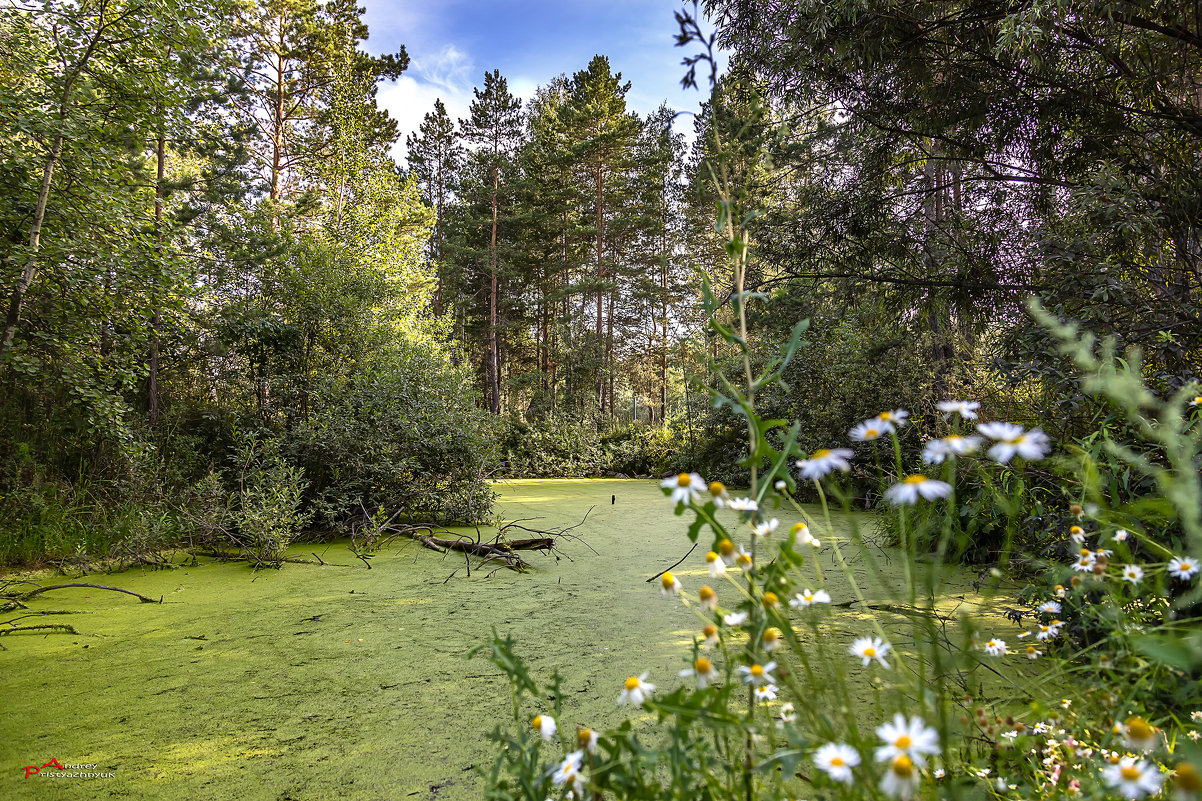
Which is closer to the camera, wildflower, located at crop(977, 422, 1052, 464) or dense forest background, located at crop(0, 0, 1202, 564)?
wildflower, located at crop(977, 422, 1052, 464)

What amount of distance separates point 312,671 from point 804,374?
5973 millimetres

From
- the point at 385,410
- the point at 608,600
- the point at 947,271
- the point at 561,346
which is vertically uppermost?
the point at 561,346

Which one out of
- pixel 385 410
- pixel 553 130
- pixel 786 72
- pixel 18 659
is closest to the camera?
pixel 18 659

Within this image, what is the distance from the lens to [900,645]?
1986mm

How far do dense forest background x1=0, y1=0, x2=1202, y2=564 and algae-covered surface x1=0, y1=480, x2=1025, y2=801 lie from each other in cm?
95

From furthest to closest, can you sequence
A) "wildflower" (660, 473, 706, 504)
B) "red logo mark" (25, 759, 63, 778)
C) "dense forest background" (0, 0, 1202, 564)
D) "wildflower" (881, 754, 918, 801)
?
"dense forest background" (0, 0, 1202, 564), "red logo mark" (25, 759, 63, 778), "wildflower" (660, 473, 706, 504), "wildflower" (881, 754, 918, 801)

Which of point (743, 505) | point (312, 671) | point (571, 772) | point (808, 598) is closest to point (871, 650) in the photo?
point (808, 598)

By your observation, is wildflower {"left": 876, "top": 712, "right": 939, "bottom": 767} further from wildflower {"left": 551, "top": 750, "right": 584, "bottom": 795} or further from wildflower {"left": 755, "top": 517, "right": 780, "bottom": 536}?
wildflower {"left": 551, "top": 750, "right": 584, "bottom": 795}

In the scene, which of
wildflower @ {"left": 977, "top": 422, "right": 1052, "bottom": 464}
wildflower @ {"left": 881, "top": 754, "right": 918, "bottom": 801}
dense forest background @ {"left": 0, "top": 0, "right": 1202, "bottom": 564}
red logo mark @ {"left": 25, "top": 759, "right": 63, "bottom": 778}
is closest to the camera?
wildflower @ {"left": 881, "top": 754, "right": 918, "bottom": 801}

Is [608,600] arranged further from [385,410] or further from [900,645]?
[385,410]

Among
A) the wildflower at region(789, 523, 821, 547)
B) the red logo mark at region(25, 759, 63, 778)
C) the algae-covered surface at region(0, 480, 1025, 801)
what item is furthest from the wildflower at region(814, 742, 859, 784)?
the red logo mark at region(25, 759, 63, 778)

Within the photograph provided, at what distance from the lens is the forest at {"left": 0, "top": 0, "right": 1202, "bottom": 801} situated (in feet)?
2.19

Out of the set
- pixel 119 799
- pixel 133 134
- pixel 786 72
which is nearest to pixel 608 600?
pixel 119 799

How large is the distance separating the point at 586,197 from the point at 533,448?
24.4ft
